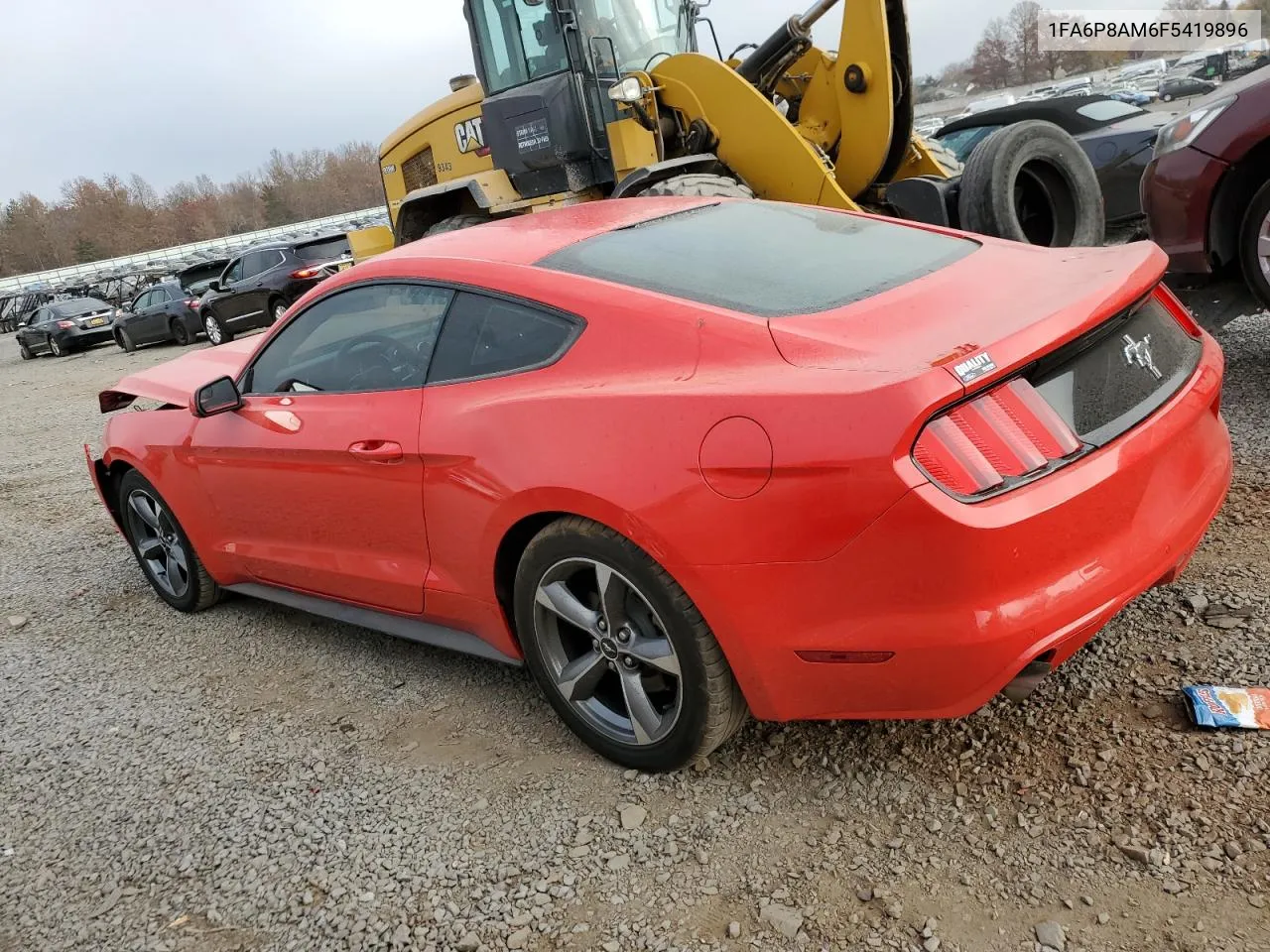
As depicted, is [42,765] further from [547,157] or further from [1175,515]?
[547,157]

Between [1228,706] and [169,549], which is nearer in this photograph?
[1228,706]

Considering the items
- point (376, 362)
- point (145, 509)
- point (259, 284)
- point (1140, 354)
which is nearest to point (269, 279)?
point (259, 284)

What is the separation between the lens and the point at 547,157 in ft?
24.8

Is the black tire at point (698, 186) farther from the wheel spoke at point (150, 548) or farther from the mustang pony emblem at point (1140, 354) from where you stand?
the mustang pony emblem at point (1140, 354)

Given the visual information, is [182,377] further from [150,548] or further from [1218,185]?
[1218,185]

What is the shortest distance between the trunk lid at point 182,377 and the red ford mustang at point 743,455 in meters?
1.01

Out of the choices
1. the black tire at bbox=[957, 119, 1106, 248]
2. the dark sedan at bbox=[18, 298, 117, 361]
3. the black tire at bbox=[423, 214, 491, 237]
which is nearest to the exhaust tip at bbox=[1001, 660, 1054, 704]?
the black tire at bbox=[957, 119, 1106, 248]

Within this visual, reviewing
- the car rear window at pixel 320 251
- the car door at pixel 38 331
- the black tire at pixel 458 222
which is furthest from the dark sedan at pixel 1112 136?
the car door at pixel 38 331

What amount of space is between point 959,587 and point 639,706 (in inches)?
38.7

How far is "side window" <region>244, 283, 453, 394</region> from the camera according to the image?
3004 mm

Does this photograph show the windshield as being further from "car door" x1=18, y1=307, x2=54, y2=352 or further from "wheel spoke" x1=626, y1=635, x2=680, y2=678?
"car door" x1=18, y1=307, x2=54, y2=352

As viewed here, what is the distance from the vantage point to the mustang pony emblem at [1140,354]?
237cm

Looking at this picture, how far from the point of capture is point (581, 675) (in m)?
2.70

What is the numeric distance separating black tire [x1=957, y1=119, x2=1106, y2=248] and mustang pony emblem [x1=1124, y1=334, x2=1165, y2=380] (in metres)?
3.75
